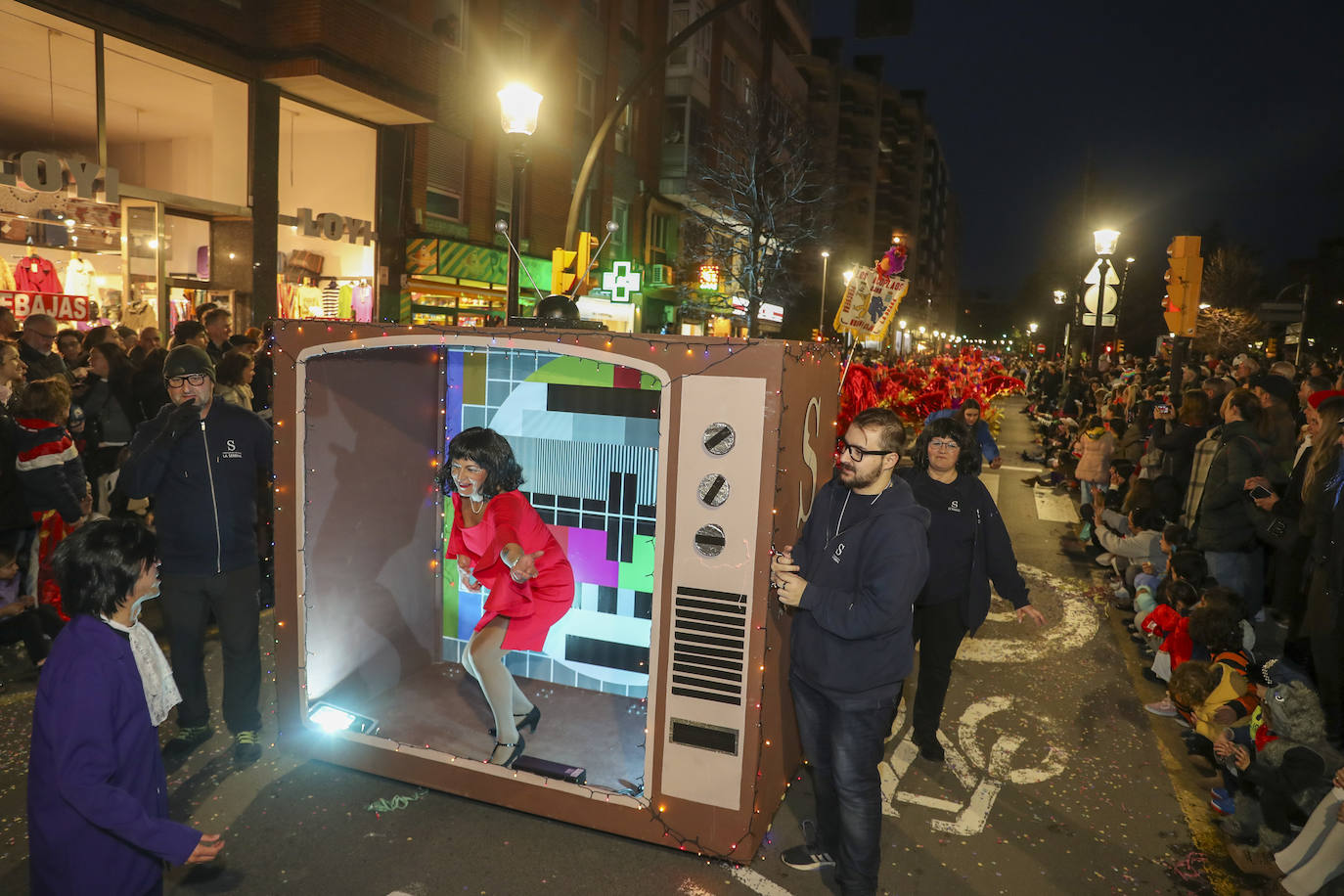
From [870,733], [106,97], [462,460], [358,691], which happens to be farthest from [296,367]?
[106,97]

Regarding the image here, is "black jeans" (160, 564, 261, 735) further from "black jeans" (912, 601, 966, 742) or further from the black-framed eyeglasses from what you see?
"black jeans" (912, 601, 966, 742)

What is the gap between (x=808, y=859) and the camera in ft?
13.0

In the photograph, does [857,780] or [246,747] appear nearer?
[857,780]

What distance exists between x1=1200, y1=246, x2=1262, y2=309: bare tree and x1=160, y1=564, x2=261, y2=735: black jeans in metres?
40.6

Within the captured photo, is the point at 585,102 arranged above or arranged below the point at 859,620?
above

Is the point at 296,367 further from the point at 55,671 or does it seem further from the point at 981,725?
the point at 981,725

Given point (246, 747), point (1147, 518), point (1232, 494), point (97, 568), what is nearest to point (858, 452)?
point (97, 568)

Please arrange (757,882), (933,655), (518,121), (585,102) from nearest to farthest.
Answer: (757,882)
(933,655)
(518,121)
(585,102)

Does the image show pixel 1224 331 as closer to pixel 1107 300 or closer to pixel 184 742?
pixel 1107 300

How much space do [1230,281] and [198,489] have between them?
44.2m

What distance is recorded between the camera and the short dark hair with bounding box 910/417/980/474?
4.93 meters

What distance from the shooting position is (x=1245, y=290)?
40344 millimetres

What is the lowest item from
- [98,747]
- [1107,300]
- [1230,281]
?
[98,747]

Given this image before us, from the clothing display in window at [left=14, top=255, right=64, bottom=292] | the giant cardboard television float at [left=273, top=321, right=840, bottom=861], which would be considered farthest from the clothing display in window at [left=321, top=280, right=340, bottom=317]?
the giant cardboard television float at [left=273, top=321, right=840, bottom=861]
